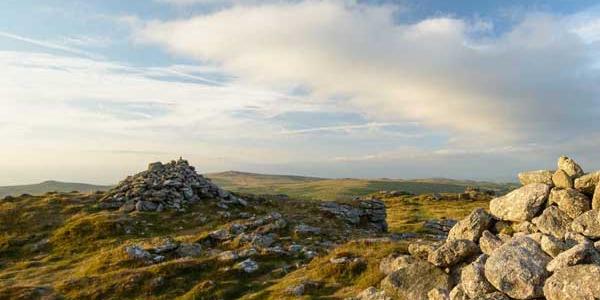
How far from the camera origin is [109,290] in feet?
96.8

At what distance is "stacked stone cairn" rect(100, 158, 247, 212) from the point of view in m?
57.9

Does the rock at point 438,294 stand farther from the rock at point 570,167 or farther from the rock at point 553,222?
the rock at point 570,167

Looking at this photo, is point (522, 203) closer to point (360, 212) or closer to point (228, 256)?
point (228, 256)

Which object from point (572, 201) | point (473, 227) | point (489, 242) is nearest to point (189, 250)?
point (473, 227)

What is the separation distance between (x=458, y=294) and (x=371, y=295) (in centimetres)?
453

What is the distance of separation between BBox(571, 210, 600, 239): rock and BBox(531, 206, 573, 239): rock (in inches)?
20.6

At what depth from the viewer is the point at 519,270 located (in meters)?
18.0

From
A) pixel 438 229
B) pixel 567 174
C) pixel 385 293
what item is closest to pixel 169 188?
pixel 438 229

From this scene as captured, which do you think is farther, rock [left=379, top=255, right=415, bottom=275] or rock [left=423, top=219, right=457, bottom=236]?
rock [left=423, top=219, right=457, bottom=236]

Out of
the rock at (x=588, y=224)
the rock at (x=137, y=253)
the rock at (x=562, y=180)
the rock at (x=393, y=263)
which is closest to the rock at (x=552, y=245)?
the rock at (x=588, y=224)

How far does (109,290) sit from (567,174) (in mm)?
26039

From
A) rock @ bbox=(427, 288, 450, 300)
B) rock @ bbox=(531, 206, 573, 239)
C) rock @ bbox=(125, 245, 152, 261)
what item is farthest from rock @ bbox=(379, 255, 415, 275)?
rock @ bbox=(125, 245, 152, 261)

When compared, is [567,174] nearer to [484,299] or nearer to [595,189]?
[595,189]

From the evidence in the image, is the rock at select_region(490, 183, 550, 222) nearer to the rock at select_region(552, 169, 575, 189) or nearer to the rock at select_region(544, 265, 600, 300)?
the rock at select_region(552, 169, 575, 189)
